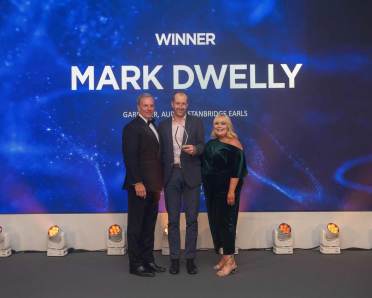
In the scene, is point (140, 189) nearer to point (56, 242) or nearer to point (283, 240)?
point (56, 242)

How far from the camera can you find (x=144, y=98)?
3562 mm

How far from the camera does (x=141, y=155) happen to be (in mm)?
3561

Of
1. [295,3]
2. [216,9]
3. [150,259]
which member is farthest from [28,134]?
[295,3]

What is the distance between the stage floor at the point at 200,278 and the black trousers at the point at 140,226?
173 millimetres

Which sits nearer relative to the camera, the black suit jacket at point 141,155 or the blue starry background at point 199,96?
the black suit jacket at point 141,155

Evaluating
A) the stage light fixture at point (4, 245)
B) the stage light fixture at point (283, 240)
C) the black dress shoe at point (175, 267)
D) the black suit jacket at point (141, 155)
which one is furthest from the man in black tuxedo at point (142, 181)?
the stage light fixture at point (4, 245)

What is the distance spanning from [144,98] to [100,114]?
3.01ft

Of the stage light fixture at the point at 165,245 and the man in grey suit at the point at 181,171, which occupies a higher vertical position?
the man in grey suit at the point at 181,171

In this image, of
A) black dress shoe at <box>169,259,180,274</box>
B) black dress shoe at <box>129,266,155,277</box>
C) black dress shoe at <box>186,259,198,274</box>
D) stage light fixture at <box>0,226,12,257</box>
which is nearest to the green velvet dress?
black dress shoe at <box>186,259,198,274</box>

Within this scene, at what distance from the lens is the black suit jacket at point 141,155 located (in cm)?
351

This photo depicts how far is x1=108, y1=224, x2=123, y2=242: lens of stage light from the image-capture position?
13.9 feet

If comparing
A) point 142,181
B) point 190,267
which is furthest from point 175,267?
point 142,181

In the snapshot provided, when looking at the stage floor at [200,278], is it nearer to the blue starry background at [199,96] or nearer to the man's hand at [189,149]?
the blue starry background at [199,96]

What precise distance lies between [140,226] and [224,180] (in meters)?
0.75
